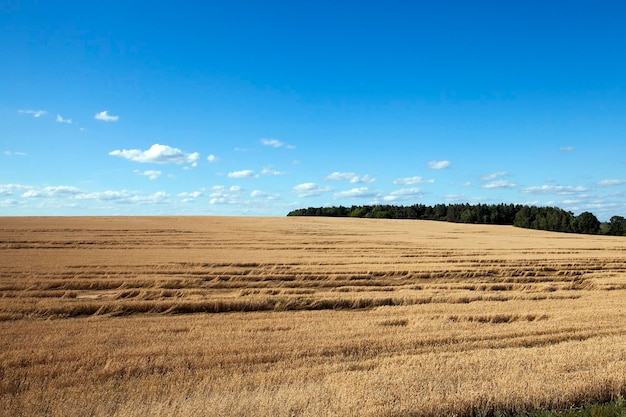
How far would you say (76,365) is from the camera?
926 centimetres

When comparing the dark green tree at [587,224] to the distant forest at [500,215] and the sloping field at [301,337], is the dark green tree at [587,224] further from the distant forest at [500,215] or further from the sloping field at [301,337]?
the sloping field at [301,337]

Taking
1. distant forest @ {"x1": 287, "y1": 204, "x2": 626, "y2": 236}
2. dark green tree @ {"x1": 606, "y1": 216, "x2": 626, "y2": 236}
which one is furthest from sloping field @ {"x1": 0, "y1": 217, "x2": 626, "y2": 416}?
dark green tree @ {"x1": 606, "y1": 216, "x2": 626, "y2": 236}

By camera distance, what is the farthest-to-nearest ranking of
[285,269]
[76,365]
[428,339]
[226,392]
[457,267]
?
[457,267]
[285,269]
[428,339]
[76,365]
[226,392]

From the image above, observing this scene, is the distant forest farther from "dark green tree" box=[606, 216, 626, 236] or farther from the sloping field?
the sloping field

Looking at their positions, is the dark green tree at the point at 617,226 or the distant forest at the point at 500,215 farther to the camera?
the dark green tree at the point at 617,226

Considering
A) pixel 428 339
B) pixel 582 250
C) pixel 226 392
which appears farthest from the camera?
pixel 582 250

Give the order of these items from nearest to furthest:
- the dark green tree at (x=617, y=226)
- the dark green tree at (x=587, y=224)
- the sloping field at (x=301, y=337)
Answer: the sloping field at (x=301, y=337)
the dark green tree at (x=587, y=224)
the dark green tree at (x=617, y=226)

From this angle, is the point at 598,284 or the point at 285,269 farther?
the point at 285,269

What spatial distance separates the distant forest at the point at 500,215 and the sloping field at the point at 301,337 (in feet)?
199

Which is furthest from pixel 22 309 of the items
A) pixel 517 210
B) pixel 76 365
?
pixel 517 210

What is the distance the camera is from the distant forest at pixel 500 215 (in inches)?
3196

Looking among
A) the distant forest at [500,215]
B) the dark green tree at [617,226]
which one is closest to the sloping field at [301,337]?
the distant forest at [500,215]

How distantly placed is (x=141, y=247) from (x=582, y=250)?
34.2 metres

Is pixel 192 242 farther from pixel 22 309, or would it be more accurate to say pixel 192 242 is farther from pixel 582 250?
pixel 582 250
